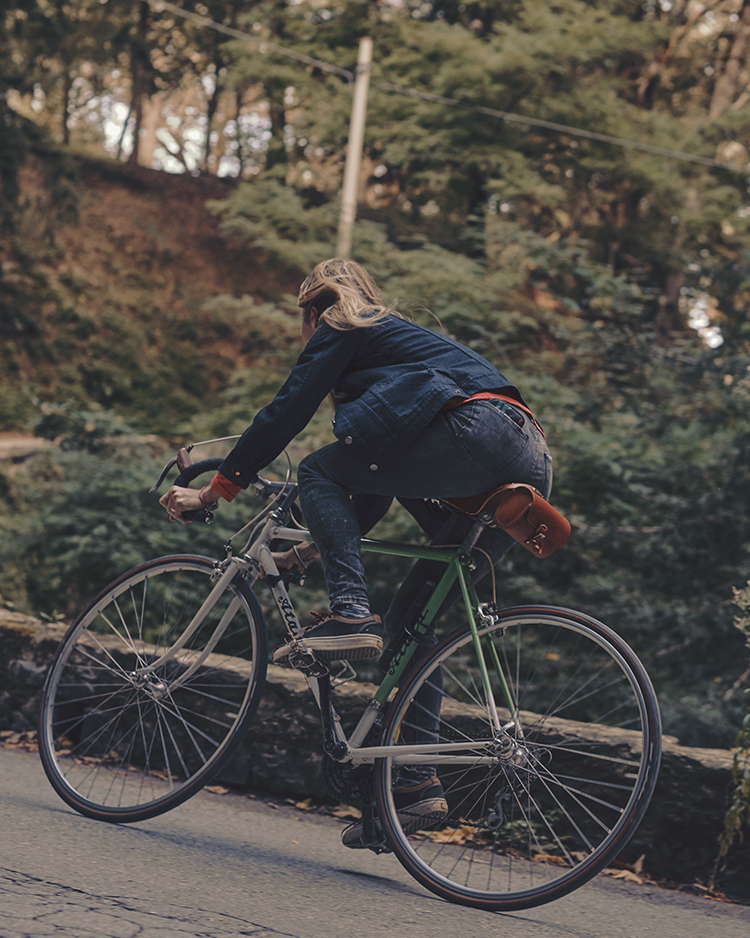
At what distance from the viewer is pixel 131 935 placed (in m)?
2.14

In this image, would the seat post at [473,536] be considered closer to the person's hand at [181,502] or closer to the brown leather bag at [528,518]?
the brown leather bag at [528,518]

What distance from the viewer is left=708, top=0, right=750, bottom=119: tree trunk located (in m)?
19.1

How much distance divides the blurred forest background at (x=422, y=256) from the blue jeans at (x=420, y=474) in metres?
1.30

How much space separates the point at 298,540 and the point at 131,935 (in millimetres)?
1273

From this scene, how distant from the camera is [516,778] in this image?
271 cm

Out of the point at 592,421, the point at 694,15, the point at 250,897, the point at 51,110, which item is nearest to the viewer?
the point at 250,897

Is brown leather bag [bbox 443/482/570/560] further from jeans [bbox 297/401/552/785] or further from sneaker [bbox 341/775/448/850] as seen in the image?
sneaker [bbox 341/775/448/850]

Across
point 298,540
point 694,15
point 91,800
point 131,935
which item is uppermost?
point 694,15

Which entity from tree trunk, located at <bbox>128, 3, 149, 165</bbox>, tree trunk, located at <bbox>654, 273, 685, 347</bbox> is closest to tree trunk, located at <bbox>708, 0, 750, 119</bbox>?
tree trunk, located at <bbox>654, 273, 685, 347</bbox>

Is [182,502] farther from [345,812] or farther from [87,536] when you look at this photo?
[87,536]

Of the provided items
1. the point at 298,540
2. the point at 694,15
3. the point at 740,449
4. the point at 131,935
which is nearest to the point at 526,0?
the point at 694,15

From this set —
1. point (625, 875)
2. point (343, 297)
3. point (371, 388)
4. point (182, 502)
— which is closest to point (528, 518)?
point (371, 388)

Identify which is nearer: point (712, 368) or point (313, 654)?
point (313, 654)

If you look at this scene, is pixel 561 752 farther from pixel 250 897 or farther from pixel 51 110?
pixel 51 110
